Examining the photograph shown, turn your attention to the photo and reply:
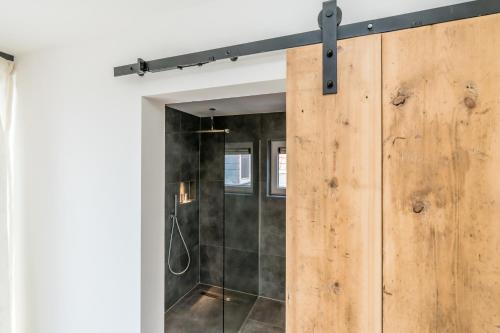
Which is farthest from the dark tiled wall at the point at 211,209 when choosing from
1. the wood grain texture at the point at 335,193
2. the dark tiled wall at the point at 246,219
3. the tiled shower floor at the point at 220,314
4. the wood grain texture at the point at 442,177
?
the wood grain texture at the point at 442,177

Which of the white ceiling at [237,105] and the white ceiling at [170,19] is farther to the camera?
the white ceiling at [237,105]

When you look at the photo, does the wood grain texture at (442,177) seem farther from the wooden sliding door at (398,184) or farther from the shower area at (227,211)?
the shower area at (227,211)

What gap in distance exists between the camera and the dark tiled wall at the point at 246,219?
2.88 metres

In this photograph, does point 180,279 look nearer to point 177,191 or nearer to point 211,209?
point 211,209

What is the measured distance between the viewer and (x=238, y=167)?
2838 millimetres

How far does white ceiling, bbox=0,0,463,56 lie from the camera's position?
0.90m

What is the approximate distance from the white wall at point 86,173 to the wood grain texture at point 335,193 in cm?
37

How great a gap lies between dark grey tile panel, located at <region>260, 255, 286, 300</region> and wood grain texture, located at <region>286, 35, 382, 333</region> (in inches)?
87.2

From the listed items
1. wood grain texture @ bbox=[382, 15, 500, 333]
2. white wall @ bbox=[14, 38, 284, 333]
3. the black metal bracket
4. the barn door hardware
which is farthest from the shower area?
wood grain texture @ bbox=[382, 15, 500, 333]

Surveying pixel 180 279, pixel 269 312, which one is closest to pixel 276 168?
pixel 269 312

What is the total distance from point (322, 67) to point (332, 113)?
0.49ft

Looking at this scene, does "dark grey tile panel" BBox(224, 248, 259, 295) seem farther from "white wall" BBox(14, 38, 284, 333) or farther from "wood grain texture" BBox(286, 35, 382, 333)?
"wood grain texture" BBox(286, 35, 382, 333)

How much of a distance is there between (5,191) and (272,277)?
8.50 feet

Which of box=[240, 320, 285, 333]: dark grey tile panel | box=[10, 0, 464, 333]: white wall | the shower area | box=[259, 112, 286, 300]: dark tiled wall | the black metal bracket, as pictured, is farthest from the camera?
box=[259, 112, 286, 300]: dark tiled wall
